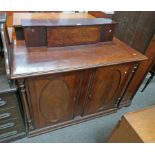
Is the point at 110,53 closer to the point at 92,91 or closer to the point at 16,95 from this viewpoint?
the point at 92,91

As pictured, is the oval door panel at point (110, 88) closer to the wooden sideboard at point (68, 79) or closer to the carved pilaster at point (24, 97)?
the wooden sideboard at point (68, 79)

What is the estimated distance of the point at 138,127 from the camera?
2.57 ft

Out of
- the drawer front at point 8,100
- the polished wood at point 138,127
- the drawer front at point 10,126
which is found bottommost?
the drawer front at point 10,126

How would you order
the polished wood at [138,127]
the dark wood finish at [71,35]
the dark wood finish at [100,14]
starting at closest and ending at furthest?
the polished wood at [138,127] → the dark wood finish at [71,35] → the dark wood finish at [100,14]

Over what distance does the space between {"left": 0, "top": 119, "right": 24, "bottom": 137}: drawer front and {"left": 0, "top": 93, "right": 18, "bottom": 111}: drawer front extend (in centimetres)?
18

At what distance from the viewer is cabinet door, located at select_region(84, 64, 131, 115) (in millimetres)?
1216

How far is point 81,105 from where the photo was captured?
140cm

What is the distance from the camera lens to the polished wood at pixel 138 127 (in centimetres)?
74

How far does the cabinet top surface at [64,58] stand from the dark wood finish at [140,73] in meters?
0.21

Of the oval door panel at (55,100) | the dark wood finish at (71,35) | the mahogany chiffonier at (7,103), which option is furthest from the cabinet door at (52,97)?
the dark wood finish at (71,35)

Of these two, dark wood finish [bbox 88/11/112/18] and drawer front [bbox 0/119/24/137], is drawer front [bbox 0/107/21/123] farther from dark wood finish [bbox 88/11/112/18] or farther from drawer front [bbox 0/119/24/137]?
dark wood finish [bbox 88/11/112/18]

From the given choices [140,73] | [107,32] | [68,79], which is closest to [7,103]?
[68,79]
